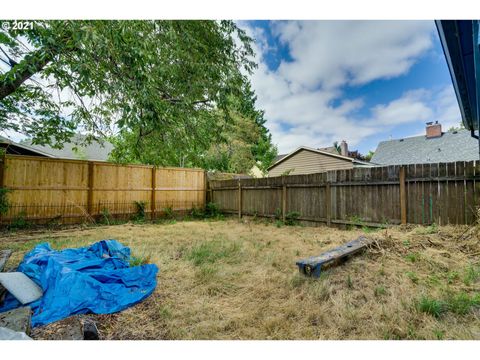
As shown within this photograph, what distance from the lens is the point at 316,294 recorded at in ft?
6.77

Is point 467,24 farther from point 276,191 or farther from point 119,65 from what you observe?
point 276,191

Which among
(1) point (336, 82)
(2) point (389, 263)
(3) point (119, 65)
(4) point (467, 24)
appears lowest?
(2) point (389, 263)

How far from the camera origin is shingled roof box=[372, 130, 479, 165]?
11.2 m

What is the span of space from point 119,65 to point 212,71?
78.5 inches

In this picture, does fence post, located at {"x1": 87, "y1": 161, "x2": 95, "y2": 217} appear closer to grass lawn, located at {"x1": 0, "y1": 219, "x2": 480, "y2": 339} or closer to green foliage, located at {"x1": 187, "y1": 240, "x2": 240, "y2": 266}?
grass lawn, located at {"x1": 0, "y1": 219, "x2": 480, "y2": 339}

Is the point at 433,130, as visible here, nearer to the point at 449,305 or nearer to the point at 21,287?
the point at 449,305

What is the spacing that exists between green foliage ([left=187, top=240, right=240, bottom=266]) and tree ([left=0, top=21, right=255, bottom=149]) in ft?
6.41

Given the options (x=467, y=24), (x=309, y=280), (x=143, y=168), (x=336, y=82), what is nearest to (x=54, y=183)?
(x=143, y=168)

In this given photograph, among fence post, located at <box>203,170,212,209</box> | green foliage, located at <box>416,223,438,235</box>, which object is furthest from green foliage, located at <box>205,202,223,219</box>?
green foliage, located at <box>416,223,438,235</box>

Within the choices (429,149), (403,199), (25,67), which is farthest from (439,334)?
(429,149)

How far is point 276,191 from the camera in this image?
6.80 meters

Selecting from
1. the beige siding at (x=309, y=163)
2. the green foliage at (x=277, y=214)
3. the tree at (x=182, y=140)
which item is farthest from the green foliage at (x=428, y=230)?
the beige siding at (x=309, y=163)

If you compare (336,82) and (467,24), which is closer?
(467,24)

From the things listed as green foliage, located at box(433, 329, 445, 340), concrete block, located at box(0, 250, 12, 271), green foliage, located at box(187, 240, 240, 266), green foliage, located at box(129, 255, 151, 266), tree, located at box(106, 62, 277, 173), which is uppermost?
tree, located at box(106, 62, 277, 173)
